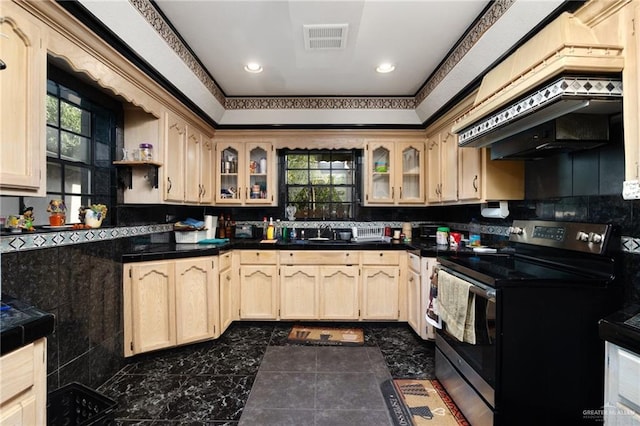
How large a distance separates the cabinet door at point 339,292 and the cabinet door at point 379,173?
91 cm

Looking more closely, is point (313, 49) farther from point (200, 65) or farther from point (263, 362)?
point (263, 362)

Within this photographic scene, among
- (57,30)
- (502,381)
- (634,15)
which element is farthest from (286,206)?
(634,15)

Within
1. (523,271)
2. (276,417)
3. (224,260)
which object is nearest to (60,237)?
(224,260)

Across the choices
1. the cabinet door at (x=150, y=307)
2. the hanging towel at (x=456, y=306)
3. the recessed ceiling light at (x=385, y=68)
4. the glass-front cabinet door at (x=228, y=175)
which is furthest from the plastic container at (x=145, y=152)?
the hanging towel at (x=456, y=306)

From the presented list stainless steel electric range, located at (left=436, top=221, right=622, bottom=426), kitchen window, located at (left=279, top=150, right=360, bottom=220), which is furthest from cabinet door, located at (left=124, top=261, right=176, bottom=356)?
stainless steel electric range, located at (left=436, top=221, right=622, bottom=426)

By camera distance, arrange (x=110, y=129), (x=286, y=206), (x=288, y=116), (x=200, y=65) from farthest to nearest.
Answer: (x=286, y=206), (x=288, y=116), (x=200, y=65), (x=110, y=129)

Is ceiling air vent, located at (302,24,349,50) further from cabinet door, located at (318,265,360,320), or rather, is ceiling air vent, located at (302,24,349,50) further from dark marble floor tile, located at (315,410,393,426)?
dark marble floor tile, located at (315,410,393,426)

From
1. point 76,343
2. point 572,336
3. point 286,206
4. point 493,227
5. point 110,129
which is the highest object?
point 110,129

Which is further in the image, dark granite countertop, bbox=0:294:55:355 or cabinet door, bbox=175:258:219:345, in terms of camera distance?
cabinet door, bbox=175:258:219:345

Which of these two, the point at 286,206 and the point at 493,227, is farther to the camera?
the point at 286,206

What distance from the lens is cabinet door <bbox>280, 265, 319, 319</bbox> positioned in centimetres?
306

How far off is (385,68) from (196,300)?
275 cm

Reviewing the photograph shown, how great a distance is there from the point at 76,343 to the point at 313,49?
2.61m

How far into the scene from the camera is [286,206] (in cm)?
367
